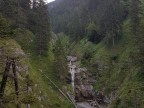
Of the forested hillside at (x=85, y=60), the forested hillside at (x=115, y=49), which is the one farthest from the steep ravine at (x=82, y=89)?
the forested hillside at (x=115, y=49)

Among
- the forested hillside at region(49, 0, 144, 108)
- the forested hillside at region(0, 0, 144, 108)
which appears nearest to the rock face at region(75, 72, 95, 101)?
the forested hillside at region(0, 0, 144, 108)

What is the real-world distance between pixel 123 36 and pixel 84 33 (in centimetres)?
3271

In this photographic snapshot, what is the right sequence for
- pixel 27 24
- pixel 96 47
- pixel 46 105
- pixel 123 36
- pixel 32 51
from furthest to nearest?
pixel 96 47
pixel 123 36
pixel 27 24
pixel 32 51
pixel 46 105

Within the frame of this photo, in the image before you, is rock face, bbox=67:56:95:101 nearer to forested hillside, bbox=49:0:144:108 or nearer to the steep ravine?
the steep ravine

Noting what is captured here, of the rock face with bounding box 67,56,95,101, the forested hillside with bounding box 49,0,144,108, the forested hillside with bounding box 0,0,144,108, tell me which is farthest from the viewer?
the rock face with bounding box 67,56,95,101

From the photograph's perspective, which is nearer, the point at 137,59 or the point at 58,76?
the point at 137,59

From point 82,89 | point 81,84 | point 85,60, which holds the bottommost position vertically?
point 82,89

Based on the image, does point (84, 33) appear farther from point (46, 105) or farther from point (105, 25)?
point (46, 105)

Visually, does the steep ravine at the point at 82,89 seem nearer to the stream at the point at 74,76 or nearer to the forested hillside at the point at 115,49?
the stream at the point at 74,76

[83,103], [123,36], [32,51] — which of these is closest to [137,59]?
[83,103]

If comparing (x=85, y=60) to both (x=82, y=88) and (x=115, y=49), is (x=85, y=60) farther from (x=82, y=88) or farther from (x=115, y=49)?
(x=82, y=88)

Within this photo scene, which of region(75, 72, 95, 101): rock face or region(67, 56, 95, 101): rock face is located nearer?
region(75, 72, 95, 101): rock face

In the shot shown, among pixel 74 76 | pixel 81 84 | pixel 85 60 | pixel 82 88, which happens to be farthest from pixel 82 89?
pixel 85 60

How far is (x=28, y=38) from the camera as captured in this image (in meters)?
86.0
